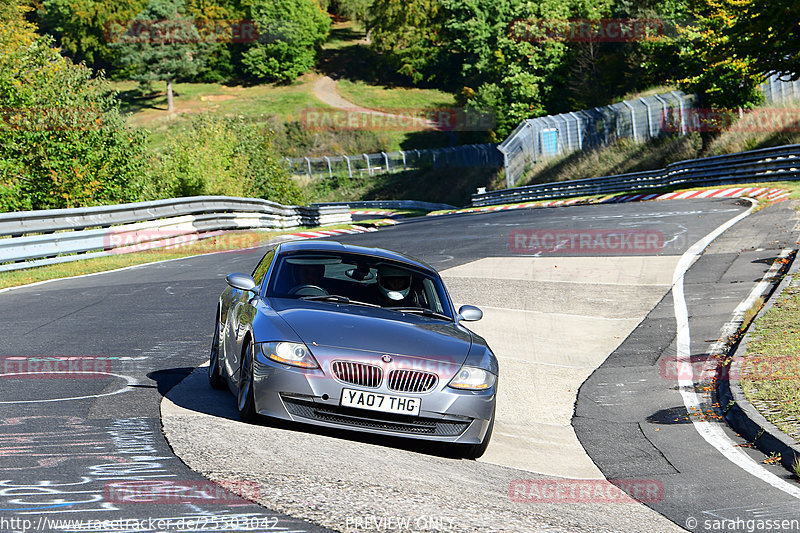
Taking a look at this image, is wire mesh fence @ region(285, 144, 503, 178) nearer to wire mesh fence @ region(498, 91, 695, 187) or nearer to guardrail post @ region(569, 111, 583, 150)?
wire mesh fence @ region(498, 91, 695, 187)

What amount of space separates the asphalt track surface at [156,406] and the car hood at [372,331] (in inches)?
50.8

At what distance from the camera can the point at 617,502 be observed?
6.42 meters

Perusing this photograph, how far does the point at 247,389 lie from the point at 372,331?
3.31ft

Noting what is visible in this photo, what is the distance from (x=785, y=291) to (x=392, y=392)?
8.68 meters

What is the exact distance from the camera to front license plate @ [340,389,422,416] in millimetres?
6848

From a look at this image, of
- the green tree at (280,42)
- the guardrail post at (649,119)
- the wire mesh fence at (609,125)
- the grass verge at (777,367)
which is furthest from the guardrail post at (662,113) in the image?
the green tree at (280,42)

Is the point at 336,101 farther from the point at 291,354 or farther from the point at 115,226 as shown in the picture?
the point at 291,354

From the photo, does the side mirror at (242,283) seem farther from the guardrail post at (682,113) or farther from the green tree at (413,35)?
the green tree at (413,35)

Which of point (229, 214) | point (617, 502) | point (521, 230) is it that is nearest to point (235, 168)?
point (229, 214)

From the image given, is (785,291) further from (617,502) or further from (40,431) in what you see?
(40,431)

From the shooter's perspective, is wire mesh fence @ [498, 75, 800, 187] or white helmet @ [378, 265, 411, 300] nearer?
white helmet @ [378, 265, 411, 300]

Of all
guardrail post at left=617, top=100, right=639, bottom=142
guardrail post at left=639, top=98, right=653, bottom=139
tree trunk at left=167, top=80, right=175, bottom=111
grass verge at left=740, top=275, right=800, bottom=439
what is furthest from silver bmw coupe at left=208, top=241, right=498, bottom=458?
tree trunk at left=167, top=80, right=175, bottom=111

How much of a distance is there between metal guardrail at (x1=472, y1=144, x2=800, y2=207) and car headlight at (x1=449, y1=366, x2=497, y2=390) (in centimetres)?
2824

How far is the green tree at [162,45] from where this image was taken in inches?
4572
